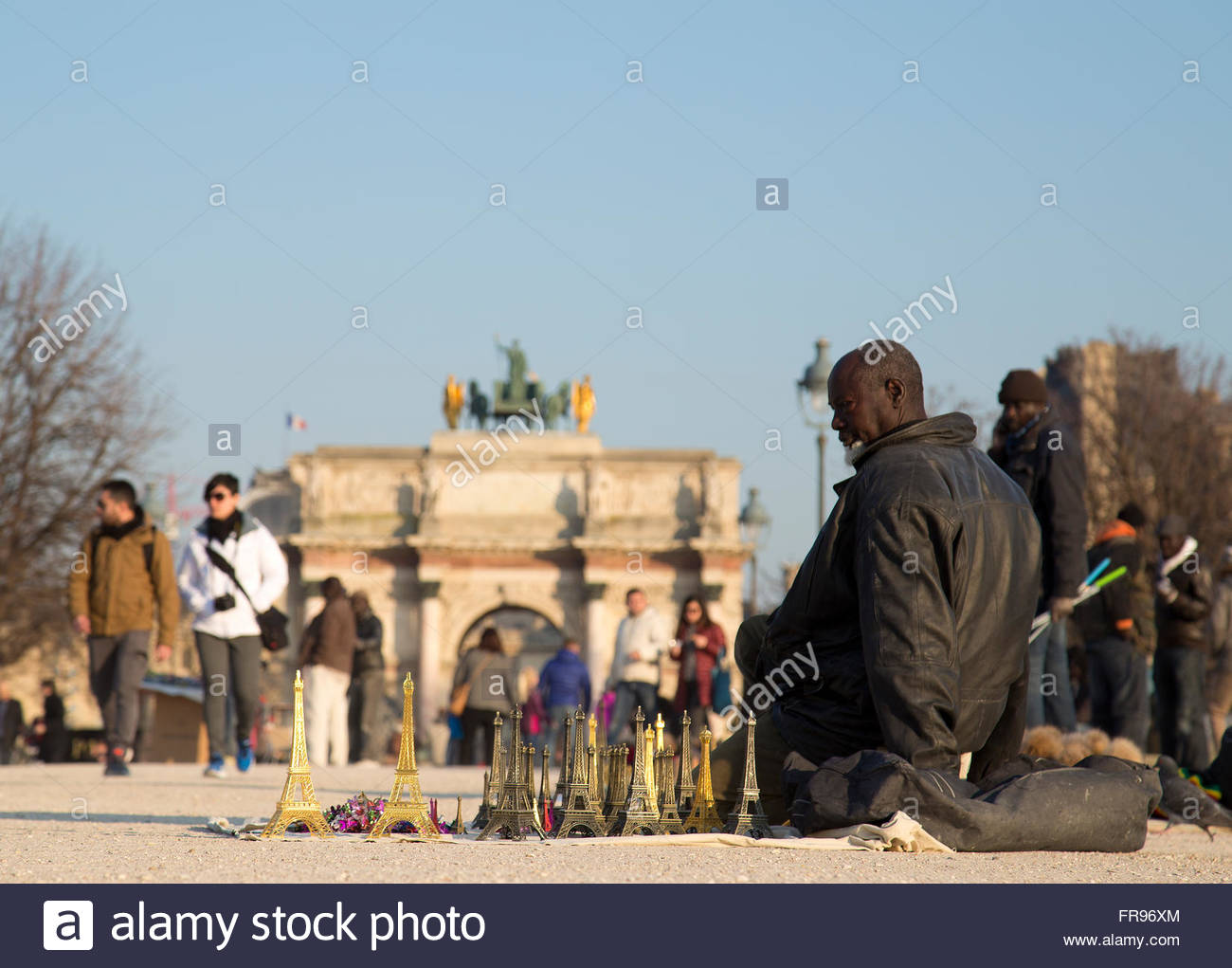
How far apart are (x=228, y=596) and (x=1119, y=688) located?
5.64 m

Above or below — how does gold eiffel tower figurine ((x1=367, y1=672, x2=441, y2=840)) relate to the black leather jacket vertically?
below

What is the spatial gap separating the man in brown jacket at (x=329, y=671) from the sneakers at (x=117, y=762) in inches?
111

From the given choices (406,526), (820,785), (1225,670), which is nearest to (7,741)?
(1225,670)

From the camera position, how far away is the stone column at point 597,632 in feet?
145

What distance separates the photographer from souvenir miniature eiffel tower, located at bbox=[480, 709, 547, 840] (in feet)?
18.1

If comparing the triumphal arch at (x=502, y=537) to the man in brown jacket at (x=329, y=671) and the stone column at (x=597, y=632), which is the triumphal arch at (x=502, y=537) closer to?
the stone column at (x=597, y=632)

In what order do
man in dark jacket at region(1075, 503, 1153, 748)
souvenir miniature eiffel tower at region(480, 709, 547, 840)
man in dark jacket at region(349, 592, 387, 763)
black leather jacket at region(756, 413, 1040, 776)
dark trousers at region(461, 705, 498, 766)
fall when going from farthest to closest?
1. dark trousers at region(461, 705, 498, 766)
2. man in dark jacket at region(349, 592, 387, 763)
3. man in dark jacket at region(1075, 503, 1153, 748)
4. souvenir miniature eiffel tower at region(480, 709, 547, 840)
5. black leather jacket at region(756, 413, 1040, 776)

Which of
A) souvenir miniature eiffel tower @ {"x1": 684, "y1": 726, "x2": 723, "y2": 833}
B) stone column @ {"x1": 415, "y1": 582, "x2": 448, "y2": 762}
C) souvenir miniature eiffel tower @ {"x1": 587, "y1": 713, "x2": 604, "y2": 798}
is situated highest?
stone column @ {"x1": 415, "y1": 582, "x2": 448, "y2": 762}

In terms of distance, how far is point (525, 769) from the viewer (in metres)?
5.55

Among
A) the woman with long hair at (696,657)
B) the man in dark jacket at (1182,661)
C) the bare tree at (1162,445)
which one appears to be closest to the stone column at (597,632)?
the bare tree at (1162,445)

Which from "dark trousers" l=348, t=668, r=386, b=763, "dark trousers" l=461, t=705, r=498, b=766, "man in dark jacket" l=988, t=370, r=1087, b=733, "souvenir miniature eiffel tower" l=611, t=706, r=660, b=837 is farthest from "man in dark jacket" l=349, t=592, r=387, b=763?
"souvenir miniature eiffel tower" l=611, t=706, r=660, b=837

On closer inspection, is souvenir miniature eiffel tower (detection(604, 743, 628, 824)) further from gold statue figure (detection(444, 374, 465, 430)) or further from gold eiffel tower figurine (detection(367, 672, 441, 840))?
gold statue figure (detection(444, 374, 465, 430))

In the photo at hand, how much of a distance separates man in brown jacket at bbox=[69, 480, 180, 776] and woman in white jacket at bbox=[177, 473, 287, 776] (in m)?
0.26

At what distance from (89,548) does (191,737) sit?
57.2ft
